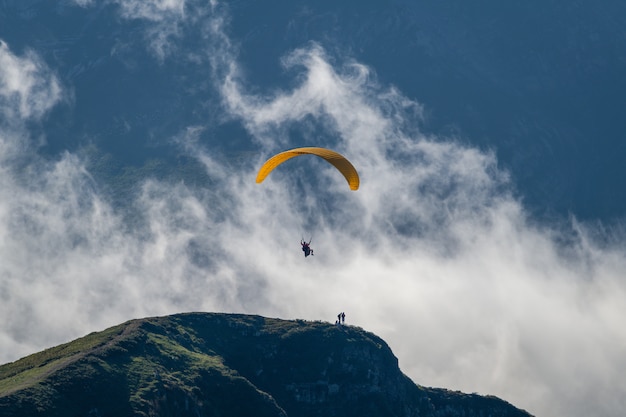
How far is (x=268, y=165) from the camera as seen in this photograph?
194 meters

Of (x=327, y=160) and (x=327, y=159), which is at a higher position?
(x=327, y=160)

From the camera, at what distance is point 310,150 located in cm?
19362

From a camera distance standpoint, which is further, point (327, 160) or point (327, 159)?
point (327, 160)

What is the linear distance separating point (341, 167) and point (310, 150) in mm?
5552

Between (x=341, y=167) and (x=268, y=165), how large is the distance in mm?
10329

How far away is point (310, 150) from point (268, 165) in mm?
6217

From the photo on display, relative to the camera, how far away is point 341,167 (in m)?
196
